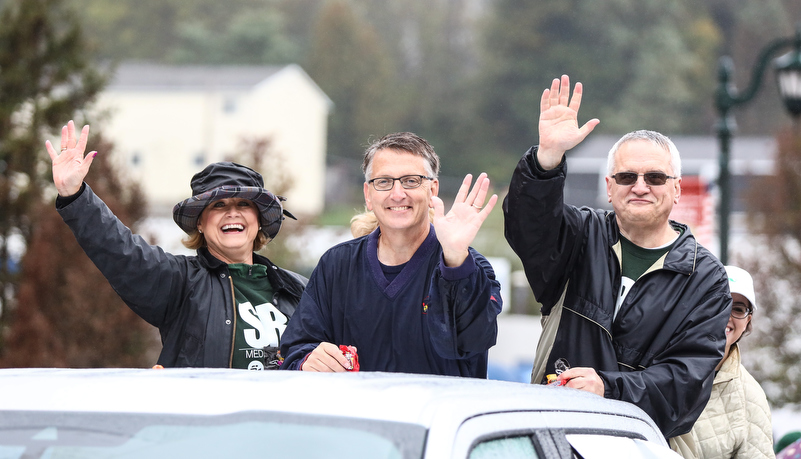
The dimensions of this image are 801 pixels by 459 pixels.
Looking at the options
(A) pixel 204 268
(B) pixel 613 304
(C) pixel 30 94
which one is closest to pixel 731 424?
(B) pixel 613 304

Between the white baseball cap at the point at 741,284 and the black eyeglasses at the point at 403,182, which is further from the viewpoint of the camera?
the white baseball cap at the point at 741,284

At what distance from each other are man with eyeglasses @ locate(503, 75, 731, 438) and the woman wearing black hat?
1178 millimetres

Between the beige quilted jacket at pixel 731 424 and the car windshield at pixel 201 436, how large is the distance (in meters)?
2.07

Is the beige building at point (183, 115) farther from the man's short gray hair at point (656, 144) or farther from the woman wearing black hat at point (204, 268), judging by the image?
the man's short gray hair at point (656, 144)

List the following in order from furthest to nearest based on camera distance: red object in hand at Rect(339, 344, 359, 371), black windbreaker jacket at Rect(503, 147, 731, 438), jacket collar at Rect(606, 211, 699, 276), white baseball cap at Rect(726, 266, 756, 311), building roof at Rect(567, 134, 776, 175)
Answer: building roof at Rect(567, 134, 776, 175) → white baseball cap at Rect(726, 266, 756, 311) → jacket collar at Rect(606, 211, 699, 276) → black windbreaker jacket at Rect(503, 147, 731, 438) → red object in hand at Rect(339, 344, 359, 371)

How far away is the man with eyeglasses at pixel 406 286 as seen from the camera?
3.31 m

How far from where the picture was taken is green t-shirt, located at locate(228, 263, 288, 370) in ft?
13.3

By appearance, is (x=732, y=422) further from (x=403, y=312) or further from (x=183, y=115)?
(x=183, y=115)

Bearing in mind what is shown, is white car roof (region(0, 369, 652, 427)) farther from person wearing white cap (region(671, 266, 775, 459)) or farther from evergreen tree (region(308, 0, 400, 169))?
evergreen tree (region(308, 0, 400, 169))

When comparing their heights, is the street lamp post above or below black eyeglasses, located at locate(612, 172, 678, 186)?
above

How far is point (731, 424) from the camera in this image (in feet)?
12.9

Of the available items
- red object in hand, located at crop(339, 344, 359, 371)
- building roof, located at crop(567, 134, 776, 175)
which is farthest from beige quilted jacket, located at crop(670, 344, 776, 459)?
building roof, located at crop(567, 134, 776, 175)

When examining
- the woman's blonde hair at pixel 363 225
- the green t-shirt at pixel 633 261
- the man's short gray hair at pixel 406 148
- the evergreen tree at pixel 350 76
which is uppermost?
the evergreen tree at pixel 350 76

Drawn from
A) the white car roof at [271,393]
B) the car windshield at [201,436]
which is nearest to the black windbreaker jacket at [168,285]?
the white car roof at [271,393]
